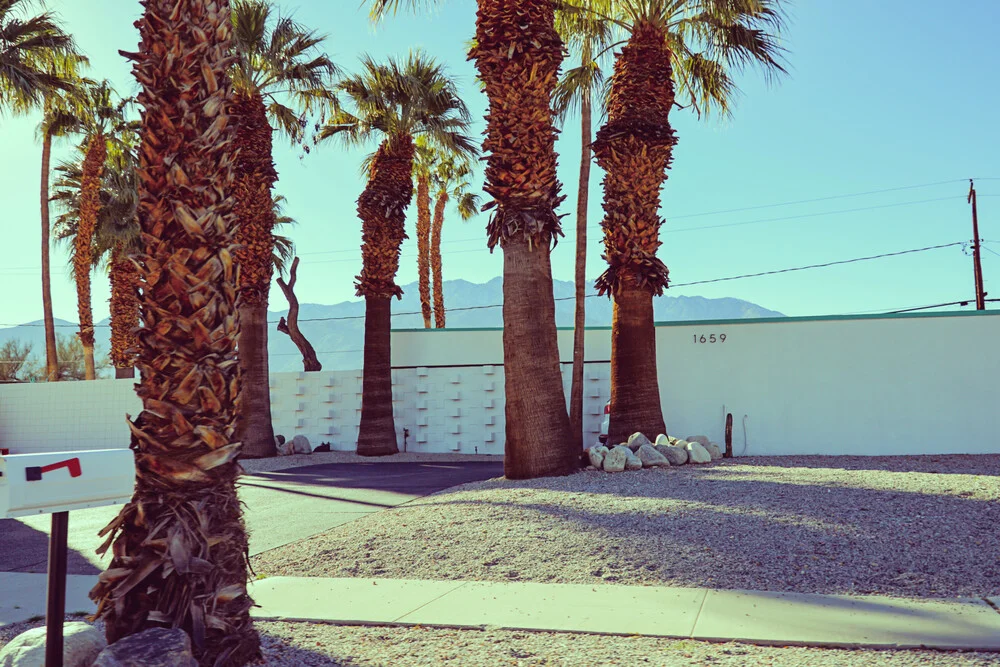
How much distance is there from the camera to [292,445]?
2153cm

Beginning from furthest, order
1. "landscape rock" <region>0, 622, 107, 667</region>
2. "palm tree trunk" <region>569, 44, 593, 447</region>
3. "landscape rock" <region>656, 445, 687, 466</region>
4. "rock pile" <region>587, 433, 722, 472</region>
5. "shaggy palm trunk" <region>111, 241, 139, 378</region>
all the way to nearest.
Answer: "shaggy palm trunk" <region>111, 241, 139, 378</region> → "palm tree trunk" <region>569, 44, 593, 447</region> → "landscape rock" <region>656, 445, 687, 466</region> → "rock pile" <region>587, 433, 722, 472</region> → "landscape rock" <region>0, 622, 107, 667</region>

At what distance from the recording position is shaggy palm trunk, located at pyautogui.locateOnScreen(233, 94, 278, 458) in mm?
20188

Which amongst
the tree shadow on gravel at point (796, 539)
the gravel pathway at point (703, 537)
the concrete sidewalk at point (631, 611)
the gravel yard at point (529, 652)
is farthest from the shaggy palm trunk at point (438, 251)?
the gravel yard at point (529, 652)

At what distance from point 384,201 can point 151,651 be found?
56.4 feet

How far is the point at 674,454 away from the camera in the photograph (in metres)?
14.0

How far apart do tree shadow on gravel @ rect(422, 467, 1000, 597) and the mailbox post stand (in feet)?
14.2

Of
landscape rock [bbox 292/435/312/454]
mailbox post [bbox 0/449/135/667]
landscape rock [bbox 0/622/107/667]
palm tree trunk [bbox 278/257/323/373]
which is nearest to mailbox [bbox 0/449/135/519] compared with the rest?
mailbox post [bbox 0/449/135/667]

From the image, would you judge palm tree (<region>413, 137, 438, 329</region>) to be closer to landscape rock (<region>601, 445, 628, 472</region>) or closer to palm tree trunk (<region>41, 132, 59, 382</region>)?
palm tree trunk (<region>41, 132, 59, 382</region>)

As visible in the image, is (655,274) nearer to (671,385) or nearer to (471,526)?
(671,385)

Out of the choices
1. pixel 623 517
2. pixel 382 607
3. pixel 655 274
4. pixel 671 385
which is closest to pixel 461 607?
pixel 382 607

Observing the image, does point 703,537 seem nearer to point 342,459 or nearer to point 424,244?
point 342,459

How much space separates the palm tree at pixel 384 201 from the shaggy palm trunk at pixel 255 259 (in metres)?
2.26

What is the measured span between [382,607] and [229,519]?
6.59ft

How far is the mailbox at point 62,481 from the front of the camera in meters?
3.38
